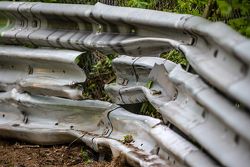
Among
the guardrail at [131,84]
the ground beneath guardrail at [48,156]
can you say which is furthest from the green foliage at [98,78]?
the ground beneath guardrail at [48,156]

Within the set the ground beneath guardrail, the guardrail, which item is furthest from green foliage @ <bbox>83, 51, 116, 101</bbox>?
the ground beneath guardrail

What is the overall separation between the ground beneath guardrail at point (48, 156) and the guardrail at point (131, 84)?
8cm

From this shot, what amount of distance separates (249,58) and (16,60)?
8.97 feet

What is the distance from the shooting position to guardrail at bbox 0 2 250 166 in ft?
8.26

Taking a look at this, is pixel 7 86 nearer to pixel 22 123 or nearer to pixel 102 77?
pixel 22 123

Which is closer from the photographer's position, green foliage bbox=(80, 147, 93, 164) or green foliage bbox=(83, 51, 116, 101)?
green foliage bbox=(80, 147, 93, 164)

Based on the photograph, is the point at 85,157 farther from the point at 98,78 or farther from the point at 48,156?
the point at 98,78

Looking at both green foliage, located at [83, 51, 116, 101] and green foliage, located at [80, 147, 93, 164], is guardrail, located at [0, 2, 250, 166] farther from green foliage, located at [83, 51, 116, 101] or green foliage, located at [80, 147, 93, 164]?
green foliage, located at [83, 51, 116, 101]

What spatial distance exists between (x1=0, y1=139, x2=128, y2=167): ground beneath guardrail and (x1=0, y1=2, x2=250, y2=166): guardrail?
0.26 ft

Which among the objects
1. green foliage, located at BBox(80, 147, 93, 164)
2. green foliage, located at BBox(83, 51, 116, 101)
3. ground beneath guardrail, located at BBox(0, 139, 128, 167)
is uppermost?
green foliage, located at BBox(83, 51, 116, 101)

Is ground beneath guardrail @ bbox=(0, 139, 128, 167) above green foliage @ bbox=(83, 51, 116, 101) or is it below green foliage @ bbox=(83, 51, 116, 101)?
below

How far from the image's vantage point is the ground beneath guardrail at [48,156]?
3905mm

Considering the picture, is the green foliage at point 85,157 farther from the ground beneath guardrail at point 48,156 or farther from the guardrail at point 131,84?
the guardrail at point 131,84

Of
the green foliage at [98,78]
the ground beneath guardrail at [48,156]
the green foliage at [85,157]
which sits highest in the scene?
the green foliage at [98,78]
